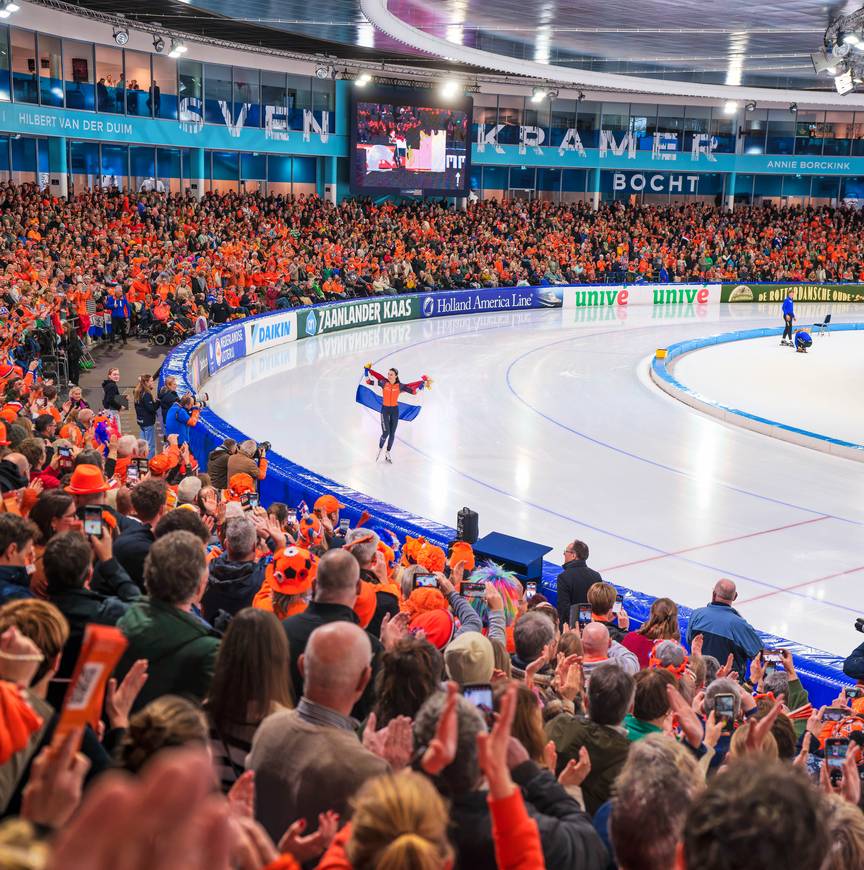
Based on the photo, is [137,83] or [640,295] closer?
[137,83]

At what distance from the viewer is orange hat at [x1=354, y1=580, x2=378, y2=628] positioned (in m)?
5.14

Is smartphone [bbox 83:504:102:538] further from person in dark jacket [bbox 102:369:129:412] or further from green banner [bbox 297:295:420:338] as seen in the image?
green banner [bbox 297:295:420:338]

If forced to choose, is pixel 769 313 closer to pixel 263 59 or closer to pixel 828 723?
pixel 263 59

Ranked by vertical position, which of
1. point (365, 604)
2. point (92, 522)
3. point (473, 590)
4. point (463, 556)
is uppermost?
point (92, 522)

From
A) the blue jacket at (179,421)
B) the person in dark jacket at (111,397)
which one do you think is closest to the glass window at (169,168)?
the person in dark jacket at (111,397)

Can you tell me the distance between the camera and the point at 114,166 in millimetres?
36250

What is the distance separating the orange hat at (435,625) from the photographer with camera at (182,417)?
8.31 metres

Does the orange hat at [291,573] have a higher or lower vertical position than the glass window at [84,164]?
lower

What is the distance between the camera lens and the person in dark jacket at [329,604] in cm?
414

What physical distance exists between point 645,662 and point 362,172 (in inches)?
1383

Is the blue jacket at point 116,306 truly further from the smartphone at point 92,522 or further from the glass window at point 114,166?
the smartphone at point 92,522

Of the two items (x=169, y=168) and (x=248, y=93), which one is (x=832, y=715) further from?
(x=248, y=93)

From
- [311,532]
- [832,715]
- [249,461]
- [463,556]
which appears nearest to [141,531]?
[463,556]

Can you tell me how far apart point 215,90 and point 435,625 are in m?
35.8
